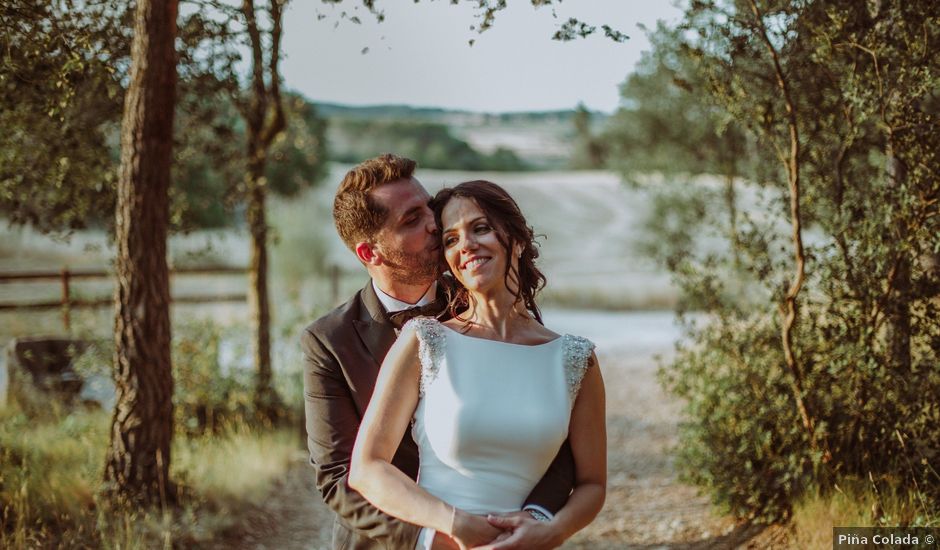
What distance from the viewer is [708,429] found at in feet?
19.8

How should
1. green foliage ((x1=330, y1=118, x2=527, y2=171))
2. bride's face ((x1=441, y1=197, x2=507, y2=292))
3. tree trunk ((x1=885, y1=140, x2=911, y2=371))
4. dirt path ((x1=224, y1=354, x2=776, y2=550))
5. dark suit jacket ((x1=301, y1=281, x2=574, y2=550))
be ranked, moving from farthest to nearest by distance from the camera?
green foliage ((x1=330, y1=118, x2=527, y2=171)) → dirt path ((x1=224, y1=354, x2=776, y2=550)) → tree trunk ((x1=885, y1=140, x2=911, y2=371)) → dark suit jacket ((x1=301, y1=281, x2=574, y2=550)) → bride's face ((x1=441, y1=197, x2=507, y2=292))

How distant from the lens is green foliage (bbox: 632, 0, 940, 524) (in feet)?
15.4

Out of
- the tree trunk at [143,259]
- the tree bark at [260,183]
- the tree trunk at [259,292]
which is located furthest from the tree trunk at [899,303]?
the tree trunk at [259,292]

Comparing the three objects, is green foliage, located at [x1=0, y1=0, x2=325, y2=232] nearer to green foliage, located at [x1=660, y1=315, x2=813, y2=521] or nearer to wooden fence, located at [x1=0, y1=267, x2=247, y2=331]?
wooden fence, located at [x1=0, y1=267, x2=247, y2=331]

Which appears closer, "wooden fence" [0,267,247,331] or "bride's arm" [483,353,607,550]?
"bride's arm" [483,353,607,550]

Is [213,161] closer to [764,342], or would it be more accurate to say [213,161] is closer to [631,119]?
[764,342]

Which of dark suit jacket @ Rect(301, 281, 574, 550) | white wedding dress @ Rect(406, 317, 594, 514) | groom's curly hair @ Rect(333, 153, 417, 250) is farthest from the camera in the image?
groom's curly hair @ Rect(333, 153, 417, 250)

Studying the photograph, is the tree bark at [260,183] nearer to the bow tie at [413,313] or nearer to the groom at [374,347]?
the groom at [374,347]

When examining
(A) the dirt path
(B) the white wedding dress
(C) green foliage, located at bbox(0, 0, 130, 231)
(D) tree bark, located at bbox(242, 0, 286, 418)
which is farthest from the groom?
(D) tree bark, located at bbox(242, 0, 286, 418)

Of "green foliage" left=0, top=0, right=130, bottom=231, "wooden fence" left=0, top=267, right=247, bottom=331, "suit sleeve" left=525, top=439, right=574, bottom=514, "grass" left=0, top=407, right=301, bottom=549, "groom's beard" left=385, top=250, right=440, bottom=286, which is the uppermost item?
"green foliage" left=0, top=0, right=130, bottom=231

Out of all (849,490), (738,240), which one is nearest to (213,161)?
(738,240)

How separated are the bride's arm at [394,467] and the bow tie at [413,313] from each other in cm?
44

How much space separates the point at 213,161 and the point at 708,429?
535 cm

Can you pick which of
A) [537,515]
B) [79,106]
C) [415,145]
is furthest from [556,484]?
[415,145]
